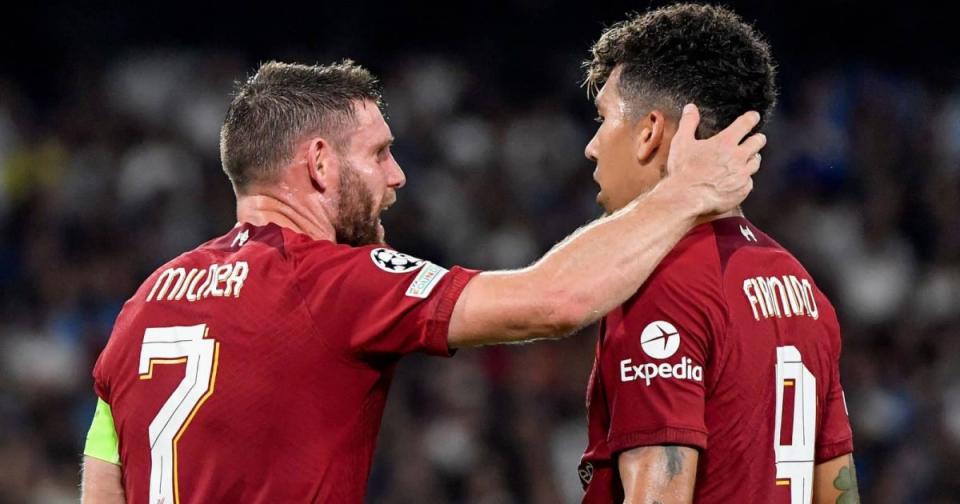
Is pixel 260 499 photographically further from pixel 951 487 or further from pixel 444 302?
pixel 951 487

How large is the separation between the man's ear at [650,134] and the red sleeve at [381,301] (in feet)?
2.09

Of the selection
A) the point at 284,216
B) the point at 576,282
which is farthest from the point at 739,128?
the point at 284,216

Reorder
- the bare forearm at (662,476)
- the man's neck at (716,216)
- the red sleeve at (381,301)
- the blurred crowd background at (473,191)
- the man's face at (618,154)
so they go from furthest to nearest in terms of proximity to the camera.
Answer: the blurred crowd background at (473,191)
the man's face at (618,154)
the man's neck at (716,216)
the red sleeve at (381,301)
the bare forearm at (662,476)

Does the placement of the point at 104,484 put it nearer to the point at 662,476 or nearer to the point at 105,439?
the point at 105,439

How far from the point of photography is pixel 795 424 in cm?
371

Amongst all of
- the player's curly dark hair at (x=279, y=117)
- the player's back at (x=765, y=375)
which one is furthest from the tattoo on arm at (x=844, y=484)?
the player's curly dark hair at (x=279, y=117)

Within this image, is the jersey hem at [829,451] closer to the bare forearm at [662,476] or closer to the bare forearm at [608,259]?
the bare forearm at [662,476]

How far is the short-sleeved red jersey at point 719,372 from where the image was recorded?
3453mm

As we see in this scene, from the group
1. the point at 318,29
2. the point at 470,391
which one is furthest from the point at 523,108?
the point at 470,391

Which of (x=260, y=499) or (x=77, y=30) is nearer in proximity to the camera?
(x=260, y=499)

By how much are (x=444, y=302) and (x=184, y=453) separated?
907 millimetres

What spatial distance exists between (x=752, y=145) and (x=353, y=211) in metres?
1.27

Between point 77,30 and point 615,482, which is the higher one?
point 77,30

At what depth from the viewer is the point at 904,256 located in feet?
34.1
